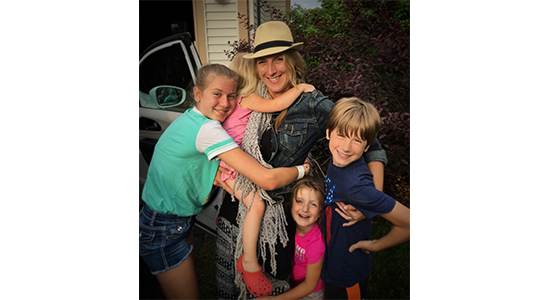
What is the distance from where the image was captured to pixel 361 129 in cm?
172

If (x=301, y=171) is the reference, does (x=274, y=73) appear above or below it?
above

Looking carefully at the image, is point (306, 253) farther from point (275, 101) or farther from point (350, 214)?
point (275, 101)

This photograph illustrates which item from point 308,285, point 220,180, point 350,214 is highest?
point 220,180

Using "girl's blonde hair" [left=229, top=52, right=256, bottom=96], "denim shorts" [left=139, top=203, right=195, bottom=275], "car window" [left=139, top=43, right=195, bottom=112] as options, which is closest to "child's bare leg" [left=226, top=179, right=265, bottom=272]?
"denim shorts" [left=139, top=203, right=195, bottom=275]

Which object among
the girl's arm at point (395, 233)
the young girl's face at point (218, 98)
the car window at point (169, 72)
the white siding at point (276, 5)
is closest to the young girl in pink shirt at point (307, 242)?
the girl's arm at point (395, 233)

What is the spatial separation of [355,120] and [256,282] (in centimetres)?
111

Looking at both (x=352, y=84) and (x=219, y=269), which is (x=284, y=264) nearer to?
(x=219, y=269)

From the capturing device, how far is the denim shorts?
6.19 ft

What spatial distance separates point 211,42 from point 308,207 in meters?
1.15

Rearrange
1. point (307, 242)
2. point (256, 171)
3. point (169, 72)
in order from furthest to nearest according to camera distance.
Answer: point (169, 72), point (307, 242), point (256, 171)

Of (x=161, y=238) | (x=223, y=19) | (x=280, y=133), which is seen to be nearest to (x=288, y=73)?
(x=280, y=133)

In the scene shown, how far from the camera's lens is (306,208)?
1.83 m

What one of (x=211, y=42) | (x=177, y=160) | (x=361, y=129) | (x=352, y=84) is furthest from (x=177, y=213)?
(x=352, y=84)

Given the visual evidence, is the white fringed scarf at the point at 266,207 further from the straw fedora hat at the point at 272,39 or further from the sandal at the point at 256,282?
the straw fedora hat at the point at 272,39
